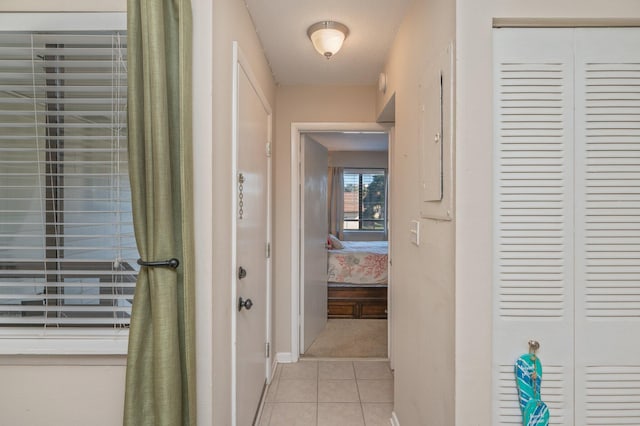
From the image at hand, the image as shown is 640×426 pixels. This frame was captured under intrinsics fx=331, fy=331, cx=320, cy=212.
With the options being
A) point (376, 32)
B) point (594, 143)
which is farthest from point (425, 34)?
point (594, 143)

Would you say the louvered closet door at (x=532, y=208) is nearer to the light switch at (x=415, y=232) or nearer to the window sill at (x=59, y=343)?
the light switch at (x=415, y=232)

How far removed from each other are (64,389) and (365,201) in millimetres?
6026

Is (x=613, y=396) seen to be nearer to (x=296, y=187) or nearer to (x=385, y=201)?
(x=296, y=187)

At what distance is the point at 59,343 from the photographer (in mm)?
1265

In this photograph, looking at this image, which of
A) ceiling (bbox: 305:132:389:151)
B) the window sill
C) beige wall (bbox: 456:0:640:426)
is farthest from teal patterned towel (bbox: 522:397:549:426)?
ceiling (bbox: 305:132:389:151)

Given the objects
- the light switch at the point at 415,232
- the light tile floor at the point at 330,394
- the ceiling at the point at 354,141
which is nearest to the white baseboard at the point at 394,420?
the light tile floor at the point at 330,394

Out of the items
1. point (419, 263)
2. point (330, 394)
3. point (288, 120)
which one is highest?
point (288, 120)

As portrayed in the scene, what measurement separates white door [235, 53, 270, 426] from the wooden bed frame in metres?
1.66

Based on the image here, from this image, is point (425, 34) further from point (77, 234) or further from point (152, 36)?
point (77, 234)

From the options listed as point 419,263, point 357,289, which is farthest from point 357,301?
point 419,263

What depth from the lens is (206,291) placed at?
1219mm

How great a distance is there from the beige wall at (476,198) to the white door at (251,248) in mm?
988

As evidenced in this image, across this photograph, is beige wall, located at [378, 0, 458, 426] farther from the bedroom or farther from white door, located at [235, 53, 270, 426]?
the bedroom

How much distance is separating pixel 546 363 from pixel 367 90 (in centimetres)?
243
